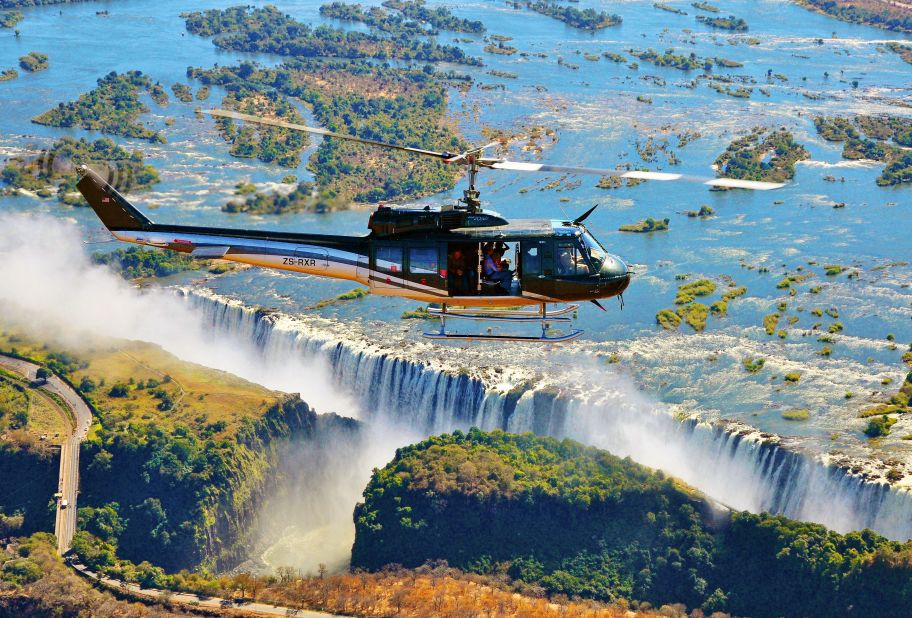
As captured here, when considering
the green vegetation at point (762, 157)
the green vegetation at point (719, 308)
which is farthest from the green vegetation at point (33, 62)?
the green vegetation at point (719, 308)

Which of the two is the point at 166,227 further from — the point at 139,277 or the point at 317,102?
the point at 317,102

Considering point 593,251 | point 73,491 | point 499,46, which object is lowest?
point 73,491

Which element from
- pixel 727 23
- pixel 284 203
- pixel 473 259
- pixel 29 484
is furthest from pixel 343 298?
pixel 727 23

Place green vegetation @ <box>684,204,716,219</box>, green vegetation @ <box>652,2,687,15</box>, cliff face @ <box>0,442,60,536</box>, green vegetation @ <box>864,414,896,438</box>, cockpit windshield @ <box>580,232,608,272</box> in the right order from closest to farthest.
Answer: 1. cockpit windshield @ <box>580,232,608,272</box>
2. green vegetation @ <box>864,414,896,438</box>
3. cliff face @ <box>0,442,60,536</box>
4. green vegetation @ <box>684,204,716,219</box>
5. green vegetation @ <box>652,2,687,15</box>

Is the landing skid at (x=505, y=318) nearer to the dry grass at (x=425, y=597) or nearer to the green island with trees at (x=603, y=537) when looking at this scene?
the dry grass at (x=425, y=597)

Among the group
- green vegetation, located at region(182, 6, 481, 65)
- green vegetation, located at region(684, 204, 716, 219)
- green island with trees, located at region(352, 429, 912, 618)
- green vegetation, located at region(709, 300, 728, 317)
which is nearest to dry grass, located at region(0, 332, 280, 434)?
green island with trees, located at region(352, 429, 912, 618)

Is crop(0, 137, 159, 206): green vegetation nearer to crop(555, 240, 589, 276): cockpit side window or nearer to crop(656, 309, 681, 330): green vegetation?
crop(656, 309, 681, 330): green vegetation

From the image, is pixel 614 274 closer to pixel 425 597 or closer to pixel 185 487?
pixel 425 597
